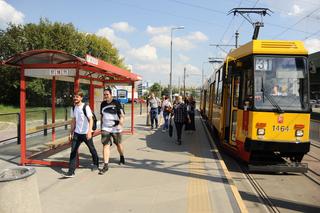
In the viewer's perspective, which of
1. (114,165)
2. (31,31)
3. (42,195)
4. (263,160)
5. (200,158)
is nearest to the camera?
(42,195)

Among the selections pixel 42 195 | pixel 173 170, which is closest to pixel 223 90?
Result: pixel 173 170

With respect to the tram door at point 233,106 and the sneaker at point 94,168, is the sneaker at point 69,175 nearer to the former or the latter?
the sneaker at point 94,168

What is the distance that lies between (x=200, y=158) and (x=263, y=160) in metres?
1.62

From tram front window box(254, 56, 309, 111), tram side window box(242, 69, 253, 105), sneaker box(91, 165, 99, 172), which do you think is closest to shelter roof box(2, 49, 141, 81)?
sneaker box(91, 165, 99, 172)

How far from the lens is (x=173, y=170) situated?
8.49m

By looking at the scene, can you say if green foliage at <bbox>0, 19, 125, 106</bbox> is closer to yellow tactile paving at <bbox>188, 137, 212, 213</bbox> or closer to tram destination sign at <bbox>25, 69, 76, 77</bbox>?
tram destination sign at <bbox>25, 69, 76, 77</bbox>

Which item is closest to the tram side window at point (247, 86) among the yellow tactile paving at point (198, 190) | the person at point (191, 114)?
the yellow tactile paving at point (198, 190)

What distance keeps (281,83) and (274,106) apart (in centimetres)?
59

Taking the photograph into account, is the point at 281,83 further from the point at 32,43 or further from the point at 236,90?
the point at 32,43

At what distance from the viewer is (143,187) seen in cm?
688

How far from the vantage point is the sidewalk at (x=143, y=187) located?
582 centimetres

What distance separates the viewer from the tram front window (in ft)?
30.1

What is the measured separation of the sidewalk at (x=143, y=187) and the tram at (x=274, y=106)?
1.06m

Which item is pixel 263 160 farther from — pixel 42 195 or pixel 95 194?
pixel 42 195
